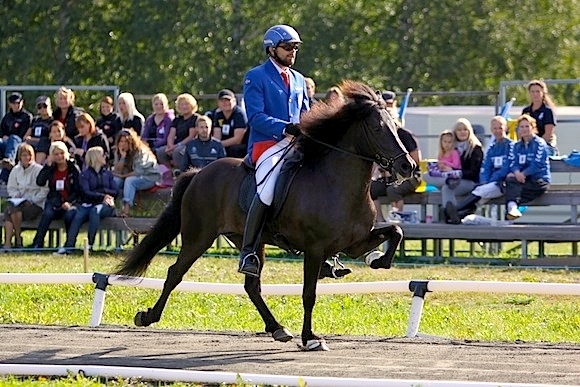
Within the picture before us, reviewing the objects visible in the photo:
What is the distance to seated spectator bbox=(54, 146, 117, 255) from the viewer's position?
763 inches

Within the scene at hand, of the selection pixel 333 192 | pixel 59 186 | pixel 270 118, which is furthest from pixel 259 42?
pixel 333 192

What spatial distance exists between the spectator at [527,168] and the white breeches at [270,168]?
23.4ft

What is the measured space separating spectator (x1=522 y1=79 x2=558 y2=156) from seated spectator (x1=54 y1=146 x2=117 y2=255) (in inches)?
223

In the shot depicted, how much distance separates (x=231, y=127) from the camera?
19.5 meters

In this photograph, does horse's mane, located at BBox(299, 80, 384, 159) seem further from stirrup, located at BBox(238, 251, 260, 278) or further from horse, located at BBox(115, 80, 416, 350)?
stirrup, located at BBox(238, 251, 260, 278)

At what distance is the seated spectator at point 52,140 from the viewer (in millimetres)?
20250

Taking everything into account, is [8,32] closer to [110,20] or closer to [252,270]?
[110,20]

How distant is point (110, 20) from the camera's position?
36312mm

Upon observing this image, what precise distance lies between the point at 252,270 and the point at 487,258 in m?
8.33

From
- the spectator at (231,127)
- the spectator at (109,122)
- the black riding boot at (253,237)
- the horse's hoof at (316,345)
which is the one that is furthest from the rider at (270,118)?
the spectator at (109,122)

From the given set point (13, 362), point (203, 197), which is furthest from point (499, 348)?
point (13, 362)

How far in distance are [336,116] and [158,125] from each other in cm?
Answer: 979

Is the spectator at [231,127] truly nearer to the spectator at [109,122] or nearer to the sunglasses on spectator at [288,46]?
the spectator at [109,122]

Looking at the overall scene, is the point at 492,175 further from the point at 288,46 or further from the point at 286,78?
the point at 288,46
